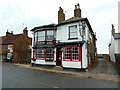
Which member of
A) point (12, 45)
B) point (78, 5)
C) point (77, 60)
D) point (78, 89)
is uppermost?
point (78, 5)

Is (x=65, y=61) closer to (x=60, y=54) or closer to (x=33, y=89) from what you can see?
(x=60, y=54)

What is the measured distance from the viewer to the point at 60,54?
60.6 ft

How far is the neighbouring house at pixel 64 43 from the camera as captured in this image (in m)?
15.8

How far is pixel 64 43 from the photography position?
16938 mm

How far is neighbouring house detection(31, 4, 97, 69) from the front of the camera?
1584 cm

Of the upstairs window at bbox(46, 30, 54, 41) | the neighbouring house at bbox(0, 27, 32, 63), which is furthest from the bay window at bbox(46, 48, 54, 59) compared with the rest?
the neighbouring house at bbox(0, 27, 32, 63)

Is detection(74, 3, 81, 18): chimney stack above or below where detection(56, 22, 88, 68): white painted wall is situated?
above

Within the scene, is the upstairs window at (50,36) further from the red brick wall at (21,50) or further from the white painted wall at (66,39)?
the red brick wall at (21,50)

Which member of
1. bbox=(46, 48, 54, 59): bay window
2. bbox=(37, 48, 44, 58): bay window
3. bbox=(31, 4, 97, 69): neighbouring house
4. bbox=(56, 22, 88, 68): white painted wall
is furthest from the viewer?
bbox=(37, 48, 44, 58): bay window

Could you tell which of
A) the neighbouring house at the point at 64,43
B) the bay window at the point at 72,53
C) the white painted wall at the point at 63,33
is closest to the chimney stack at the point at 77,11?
the neighbouring house at the point at 64,43

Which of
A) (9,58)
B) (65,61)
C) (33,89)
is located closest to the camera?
(33,89)

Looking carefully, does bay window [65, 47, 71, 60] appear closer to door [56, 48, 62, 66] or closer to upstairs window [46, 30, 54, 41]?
door [56, 48, 62, 66]

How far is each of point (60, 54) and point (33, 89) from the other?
11.3 m

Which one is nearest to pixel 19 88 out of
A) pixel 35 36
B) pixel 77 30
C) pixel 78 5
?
pixel 77 30
